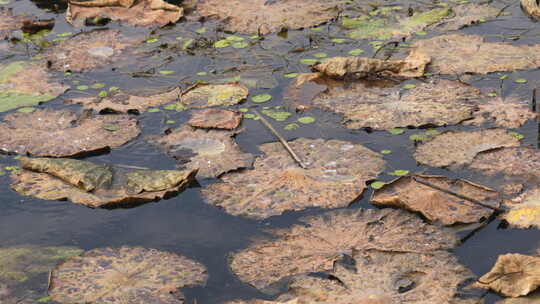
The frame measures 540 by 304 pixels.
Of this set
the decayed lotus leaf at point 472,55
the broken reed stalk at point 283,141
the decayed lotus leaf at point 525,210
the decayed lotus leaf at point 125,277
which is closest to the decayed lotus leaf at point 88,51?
the broken reed stalk at point 283,141

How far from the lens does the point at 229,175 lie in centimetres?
355

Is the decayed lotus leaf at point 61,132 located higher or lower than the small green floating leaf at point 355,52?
lower

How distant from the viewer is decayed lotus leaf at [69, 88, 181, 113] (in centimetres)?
430

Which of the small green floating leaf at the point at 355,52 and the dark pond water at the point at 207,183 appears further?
the small green floating leaf at the point at 355,52

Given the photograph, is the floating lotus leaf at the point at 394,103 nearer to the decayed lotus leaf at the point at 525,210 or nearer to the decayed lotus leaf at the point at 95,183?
the decayed lotus leaf at the point at 525,210

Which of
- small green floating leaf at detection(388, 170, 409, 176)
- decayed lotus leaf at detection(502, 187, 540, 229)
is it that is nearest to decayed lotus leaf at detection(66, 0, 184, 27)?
small green floating leaf at detection(388, 170, 409, 176)

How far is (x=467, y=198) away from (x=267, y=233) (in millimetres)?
836

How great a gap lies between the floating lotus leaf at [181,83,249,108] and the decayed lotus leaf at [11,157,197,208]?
842 millimetres

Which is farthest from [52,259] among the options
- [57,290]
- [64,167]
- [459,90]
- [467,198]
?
[459,90]

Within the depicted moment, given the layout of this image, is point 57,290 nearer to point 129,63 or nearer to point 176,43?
point 129,63

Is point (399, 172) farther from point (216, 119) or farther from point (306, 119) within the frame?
point (216, 119)

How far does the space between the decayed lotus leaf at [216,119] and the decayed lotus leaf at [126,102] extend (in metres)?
0.33

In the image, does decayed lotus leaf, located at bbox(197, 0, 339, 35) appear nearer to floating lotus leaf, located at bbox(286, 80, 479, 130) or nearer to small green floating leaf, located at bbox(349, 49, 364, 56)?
small green floating leaf, located at bbox(349, 49, 364, 56)

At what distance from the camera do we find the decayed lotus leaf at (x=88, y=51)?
5012 millimetres
